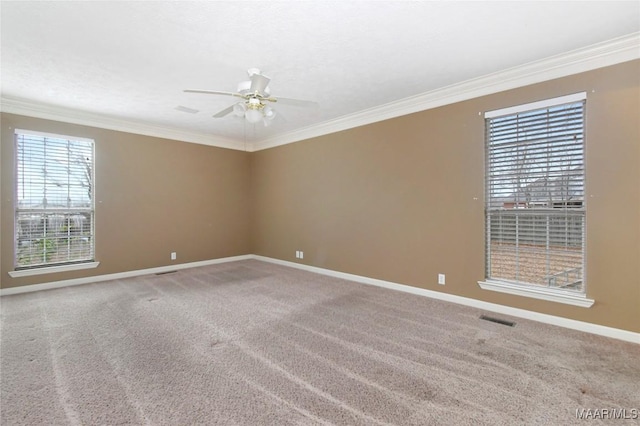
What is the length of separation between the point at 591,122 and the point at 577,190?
2.10 feet

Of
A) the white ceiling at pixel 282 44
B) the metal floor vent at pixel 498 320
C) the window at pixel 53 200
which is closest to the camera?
the white ceiling at pixel 282 44

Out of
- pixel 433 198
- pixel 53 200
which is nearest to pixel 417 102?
pixel 433 198

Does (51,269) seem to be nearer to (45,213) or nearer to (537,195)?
(45,213)

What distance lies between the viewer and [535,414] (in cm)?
169

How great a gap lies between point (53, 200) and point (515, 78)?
6331 mm

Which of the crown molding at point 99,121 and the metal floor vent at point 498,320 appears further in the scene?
the crown molding at point 99,121

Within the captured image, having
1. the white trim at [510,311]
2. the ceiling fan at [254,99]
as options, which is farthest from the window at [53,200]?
the white trim at [510,311]

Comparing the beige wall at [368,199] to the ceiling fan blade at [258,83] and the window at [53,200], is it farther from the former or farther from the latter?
the ceiling fan blade at [258,83]

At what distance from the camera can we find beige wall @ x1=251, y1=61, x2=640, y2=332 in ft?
8.46

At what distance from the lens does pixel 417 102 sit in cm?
383

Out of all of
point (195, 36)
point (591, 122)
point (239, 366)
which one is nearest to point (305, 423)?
point (239, 366)

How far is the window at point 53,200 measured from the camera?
160 inches

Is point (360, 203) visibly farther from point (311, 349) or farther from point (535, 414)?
point (535, 414)

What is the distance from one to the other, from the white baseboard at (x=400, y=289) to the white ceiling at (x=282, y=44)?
8.36 ft
